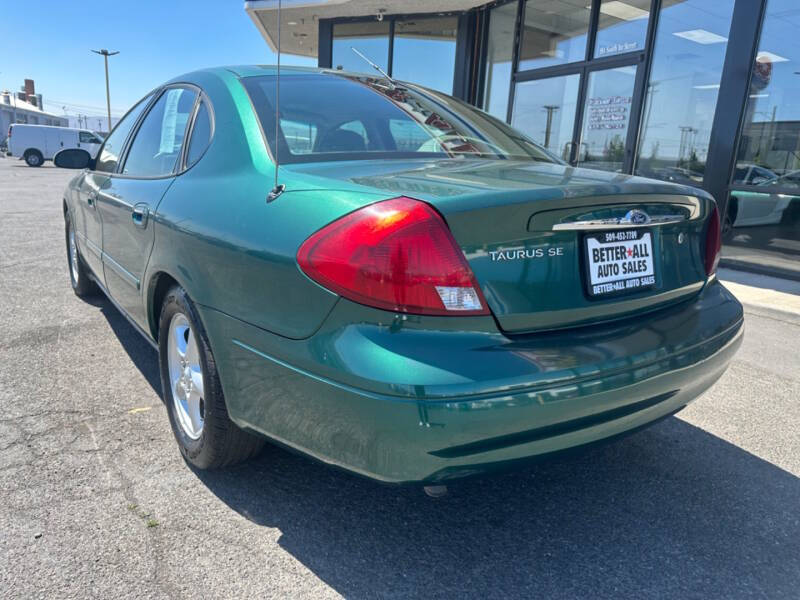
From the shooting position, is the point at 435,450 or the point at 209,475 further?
the point at 209,475

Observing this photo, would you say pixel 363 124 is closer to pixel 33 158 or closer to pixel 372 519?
pixel 372 519

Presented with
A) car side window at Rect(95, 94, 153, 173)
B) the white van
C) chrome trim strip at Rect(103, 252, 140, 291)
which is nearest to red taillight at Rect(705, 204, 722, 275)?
chrome trim strip at Rect(103, 252, 140, 291)

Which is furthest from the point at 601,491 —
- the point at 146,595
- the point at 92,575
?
the point at 92,575

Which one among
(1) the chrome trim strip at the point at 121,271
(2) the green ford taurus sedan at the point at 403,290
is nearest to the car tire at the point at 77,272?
(1) the chrome trim strip at the point at 121,271

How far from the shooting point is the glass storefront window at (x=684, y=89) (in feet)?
22.1

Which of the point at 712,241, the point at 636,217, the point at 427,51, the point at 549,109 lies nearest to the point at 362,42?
the point at 427,51

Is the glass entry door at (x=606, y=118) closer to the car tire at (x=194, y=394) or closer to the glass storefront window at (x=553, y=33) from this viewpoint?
the glass storefront window at (x=553, y=33)

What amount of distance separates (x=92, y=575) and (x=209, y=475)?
56cm

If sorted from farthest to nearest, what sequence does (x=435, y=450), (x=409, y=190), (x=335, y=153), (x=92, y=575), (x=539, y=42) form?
(x=539, y=42) < (x=335, y=153) < (x=92, y=575) < (x=409, y=190) < (x=435, y=450)

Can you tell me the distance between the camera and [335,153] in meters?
2.09

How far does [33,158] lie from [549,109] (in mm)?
30143

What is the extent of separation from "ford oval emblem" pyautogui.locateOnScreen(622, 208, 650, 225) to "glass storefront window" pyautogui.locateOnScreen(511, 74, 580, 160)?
6.89m

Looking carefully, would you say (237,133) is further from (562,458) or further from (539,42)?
(539,42)

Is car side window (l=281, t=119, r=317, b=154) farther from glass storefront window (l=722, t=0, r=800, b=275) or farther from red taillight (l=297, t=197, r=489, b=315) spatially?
glass storefront window (l=722, t=0, r=800, b=275)
